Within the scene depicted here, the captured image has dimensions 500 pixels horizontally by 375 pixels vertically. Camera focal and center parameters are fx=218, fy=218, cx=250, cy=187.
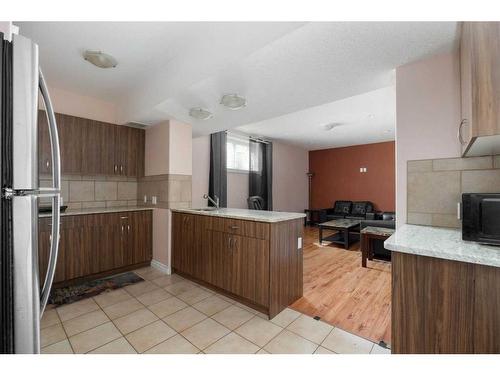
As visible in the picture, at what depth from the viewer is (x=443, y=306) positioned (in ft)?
3.21

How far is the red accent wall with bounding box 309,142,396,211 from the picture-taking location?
6132 mm

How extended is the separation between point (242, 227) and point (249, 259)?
1.02 feet

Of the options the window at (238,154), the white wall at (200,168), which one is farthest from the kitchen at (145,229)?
the window at (238,154)

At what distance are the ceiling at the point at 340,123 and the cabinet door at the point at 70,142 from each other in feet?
9.42

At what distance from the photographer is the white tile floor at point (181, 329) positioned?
1587 mm

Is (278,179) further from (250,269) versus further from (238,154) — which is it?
(250,269)

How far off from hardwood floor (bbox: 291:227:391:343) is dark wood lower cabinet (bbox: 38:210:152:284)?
2257 mm

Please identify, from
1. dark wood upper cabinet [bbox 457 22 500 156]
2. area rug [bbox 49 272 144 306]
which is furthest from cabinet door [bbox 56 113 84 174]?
dark wood upper cabinet [bbox 457 22 500 156]

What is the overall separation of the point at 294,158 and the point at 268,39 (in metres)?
5.72

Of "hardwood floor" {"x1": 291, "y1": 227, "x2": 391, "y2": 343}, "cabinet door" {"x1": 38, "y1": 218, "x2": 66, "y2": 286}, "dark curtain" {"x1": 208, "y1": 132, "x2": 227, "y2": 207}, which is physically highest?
"dark curtain" {"x1": 208, "y1": 132, "x2": 227, "y2": 207}

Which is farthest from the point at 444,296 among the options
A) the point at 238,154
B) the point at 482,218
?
the point at 238,154

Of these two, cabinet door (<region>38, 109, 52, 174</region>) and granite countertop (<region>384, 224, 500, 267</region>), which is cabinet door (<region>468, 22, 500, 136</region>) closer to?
granite countertop (<region>384, 224, 500, 267</region>)

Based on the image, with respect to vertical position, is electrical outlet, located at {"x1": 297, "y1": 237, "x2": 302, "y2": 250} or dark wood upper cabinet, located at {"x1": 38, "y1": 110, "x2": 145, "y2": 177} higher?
dark wood upper cabinet, located at {"x1": 38, "y1": 110, "x2": 145, "y2": 177}

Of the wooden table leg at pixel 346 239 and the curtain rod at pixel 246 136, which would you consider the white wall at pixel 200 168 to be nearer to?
the curtain rod at pixel 246 136
